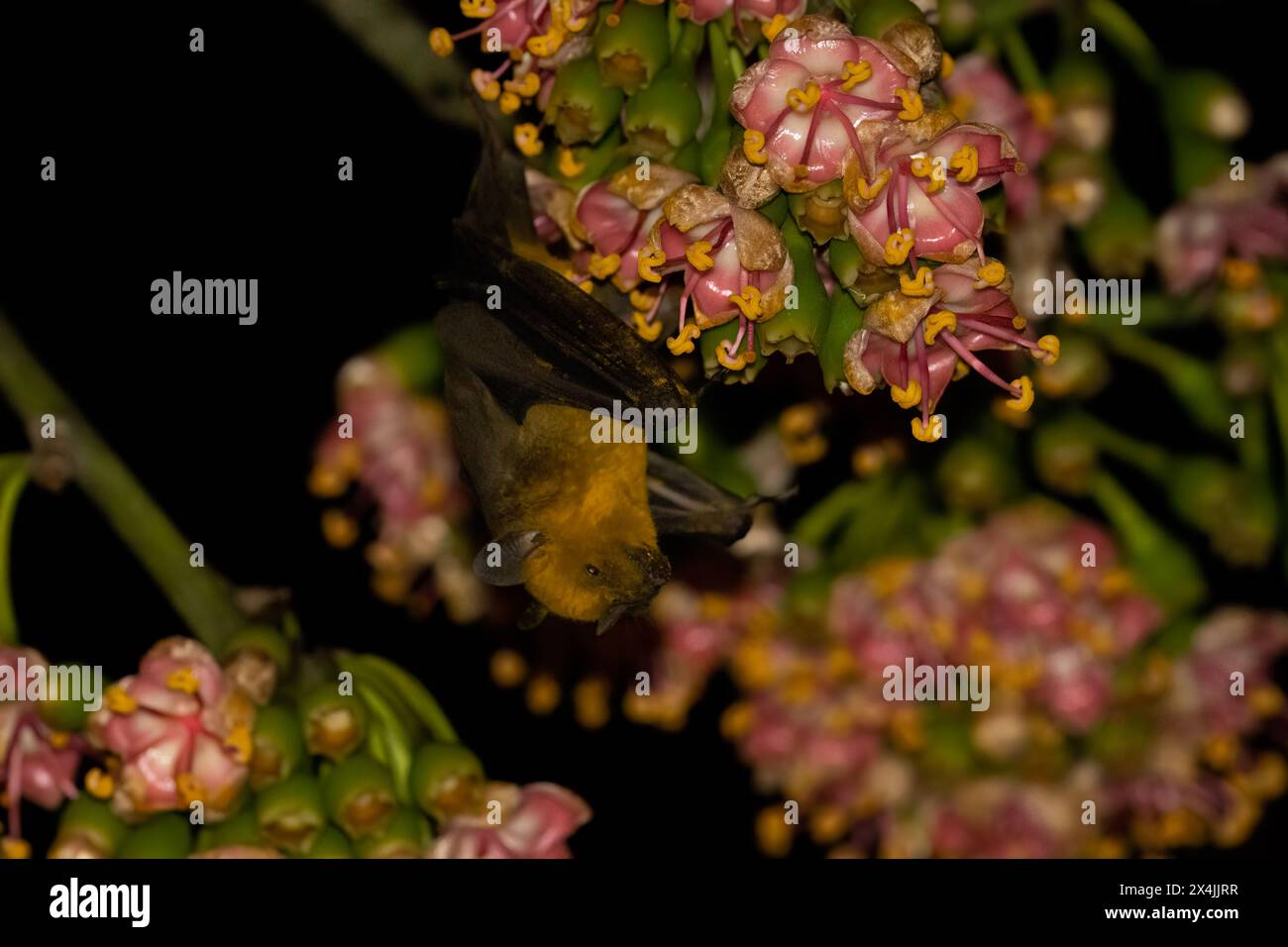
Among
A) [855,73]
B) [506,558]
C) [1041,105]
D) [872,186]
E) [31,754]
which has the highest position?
[1041,105]

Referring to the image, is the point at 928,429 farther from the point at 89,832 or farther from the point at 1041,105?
the point at 89,832

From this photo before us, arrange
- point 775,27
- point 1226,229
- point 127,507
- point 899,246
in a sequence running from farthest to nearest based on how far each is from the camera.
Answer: point 1226,229
point 127,507
point 775,27
point 899,246

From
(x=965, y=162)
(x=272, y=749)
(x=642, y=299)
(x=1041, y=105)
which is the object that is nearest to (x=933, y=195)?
(x=965, y=162)

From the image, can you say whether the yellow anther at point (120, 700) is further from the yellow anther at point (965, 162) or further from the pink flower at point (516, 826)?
the yellow anther at point (965, 162)

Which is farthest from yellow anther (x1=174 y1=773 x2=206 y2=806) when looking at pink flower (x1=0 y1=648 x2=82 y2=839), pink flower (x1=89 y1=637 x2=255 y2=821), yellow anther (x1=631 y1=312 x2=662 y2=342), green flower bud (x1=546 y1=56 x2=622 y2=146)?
green flower bud (x1=546 y1=56 x2=622 y2=146)

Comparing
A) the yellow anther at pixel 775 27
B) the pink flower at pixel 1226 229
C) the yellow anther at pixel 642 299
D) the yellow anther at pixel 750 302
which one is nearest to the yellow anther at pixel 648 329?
the yellow anther at pixel 642 299

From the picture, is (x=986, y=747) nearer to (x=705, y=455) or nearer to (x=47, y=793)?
(x=705, y=455)

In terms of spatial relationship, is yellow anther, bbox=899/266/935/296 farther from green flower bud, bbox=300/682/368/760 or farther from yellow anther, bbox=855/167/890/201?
green flower bud, bbox=300/682/368/760

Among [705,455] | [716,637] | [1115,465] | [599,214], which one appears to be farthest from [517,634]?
[599,214]
